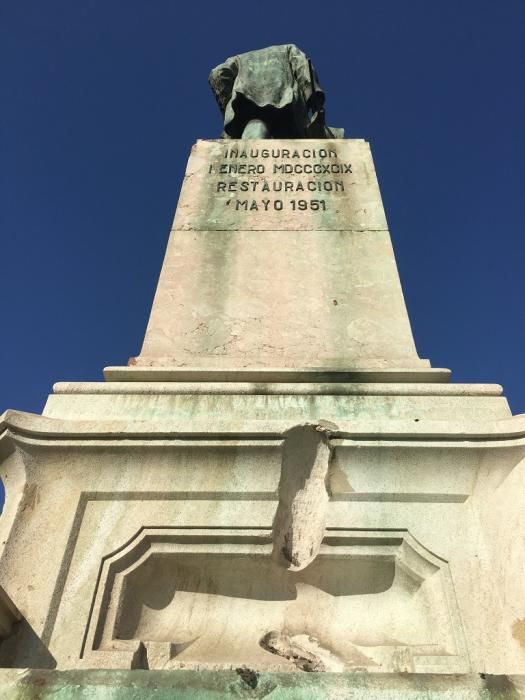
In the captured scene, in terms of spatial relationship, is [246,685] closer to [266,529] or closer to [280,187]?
[266,529]

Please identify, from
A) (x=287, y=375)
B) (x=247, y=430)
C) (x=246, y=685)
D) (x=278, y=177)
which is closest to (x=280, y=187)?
(x=278, y=177)

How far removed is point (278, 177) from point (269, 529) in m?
3.65

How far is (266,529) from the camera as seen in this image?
103 inches

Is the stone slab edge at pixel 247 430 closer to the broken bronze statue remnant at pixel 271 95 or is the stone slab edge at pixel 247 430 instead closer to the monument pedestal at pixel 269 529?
the monument pedestal at pixel 269 529

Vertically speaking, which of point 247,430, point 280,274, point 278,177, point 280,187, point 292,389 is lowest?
point 247,430

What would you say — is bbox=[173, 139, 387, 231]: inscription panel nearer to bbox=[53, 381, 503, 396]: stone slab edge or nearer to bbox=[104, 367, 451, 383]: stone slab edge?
bbox=[104, 367, 451, 383]: stone slab edge

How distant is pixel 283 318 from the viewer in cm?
402

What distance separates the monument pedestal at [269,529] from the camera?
2.24 m

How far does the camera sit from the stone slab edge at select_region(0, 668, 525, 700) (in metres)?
1.69

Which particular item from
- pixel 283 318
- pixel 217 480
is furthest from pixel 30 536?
pixel 283 318

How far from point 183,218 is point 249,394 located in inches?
90.1

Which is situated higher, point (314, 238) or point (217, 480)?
point (314, 238)

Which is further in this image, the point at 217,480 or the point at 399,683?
the point at 217,480

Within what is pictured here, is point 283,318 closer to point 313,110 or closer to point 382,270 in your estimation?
point 382,270
